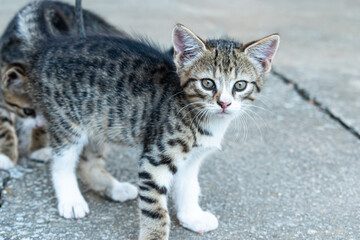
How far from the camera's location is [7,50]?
398 centimetres

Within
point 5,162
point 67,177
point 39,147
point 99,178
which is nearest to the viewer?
point 67,177

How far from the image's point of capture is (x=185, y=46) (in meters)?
2.83

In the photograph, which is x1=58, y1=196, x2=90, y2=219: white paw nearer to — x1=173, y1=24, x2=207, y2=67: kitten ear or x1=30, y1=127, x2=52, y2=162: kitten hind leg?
x1=30, y1=127, x2=52, y2=162: kitten hind leg

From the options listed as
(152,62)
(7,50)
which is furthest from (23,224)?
(7,50)

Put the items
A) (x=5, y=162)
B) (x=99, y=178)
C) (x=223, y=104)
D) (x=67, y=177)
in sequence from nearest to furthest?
(x=223, y=104), (x=67, y=177), (x=99, y=178), (x=5, y=162)

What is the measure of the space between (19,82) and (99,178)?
108 cm

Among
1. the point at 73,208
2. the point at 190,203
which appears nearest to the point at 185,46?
the point at 190,203

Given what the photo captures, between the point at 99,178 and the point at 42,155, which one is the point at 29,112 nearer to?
the point at 42,155

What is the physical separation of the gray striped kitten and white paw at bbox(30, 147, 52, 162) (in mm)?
572

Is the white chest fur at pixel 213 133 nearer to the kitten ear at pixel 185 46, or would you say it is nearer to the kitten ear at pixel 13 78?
the kitten ear at pixel 185 46

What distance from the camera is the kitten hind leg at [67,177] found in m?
3.16

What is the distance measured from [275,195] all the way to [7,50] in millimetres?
2488

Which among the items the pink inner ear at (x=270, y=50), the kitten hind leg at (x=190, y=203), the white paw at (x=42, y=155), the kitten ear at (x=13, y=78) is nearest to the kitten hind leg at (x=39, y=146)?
the white paw at (x=42, y=155)

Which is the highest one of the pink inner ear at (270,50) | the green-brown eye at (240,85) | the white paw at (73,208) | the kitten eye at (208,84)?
the pink inner ear at (270,50)
